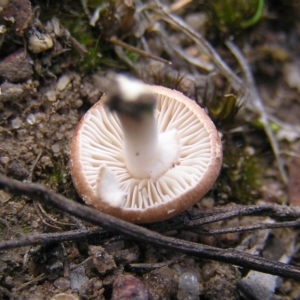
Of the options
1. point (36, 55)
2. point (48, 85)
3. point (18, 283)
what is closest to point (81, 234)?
point (18, 283)

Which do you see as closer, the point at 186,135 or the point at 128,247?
the point at 128,247

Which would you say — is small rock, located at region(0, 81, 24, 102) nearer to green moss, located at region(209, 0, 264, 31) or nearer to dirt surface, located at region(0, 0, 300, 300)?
dirt surface, located at region(0, 0, 300, 300)

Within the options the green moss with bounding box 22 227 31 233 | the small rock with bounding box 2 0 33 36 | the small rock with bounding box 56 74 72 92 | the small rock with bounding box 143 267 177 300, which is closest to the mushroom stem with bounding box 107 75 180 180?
the small rock with bounding box 143 267 177 300

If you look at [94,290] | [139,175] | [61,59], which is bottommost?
[94,290]

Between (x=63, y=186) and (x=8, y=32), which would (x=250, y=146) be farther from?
(x=8, y=32)

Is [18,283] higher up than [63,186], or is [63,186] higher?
[63,186]

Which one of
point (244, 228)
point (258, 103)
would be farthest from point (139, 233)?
point (258, 103)
